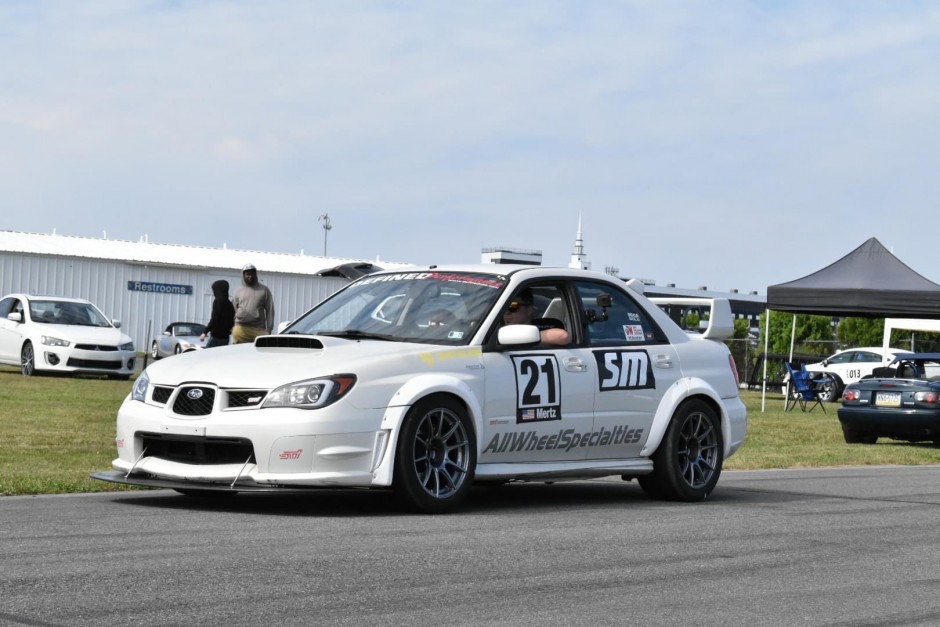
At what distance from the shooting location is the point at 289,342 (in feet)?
27.9

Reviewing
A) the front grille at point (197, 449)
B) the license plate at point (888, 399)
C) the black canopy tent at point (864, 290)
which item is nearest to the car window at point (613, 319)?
the front grille at point (197, 449)

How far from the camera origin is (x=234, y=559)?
6238 millimetres

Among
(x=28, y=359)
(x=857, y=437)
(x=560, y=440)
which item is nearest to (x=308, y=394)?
(x=560, y=440)

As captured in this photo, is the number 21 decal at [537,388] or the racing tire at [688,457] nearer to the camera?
the number 21 decal at [537,388]

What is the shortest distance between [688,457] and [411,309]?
2261 mm

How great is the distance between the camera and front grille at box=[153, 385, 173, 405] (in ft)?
26.4

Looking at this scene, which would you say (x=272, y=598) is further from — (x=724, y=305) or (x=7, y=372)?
(x=7, y=372)

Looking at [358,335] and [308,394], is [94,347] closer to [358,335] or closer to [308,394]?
[358,335]

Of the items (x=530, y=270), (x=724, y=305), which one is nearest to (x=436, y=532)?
(x=530, y=270)

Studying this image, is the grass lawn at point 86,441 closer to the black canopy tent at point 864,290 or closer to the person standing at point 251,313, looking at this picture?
the person standing at point 251,313

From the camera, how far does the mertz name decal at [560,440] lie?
8.62 meters

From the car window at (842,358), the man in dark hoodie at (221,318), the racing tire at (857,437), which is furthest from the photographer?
the car window at (842,358)

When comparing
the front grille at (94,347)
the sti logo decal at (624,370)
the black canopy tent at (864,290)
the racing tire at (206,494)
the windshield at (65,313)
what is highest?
the black canopy tent at (864,290)

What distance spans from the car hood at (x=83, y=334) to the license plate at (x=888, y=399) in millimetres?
12803
